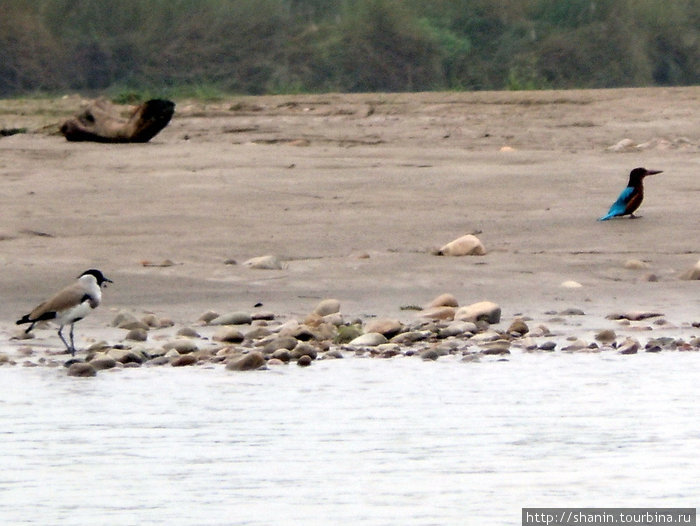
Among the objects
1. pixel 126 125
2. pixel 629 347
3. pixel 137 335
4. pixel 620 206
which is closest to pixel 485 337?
pixel 629 347

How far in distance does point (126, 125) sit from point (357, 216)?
11.8 feet

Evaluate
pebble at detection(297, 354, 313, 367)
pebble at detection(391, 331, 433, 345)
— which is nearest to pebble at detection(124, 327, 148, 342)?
pebble at detection(297, 354, 313, 367)

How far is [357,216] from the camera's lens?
10320mm

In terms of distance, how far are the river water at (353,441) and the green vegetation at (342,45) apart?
1348 cm

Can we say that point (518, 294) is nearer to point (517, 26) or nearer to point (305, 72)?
point (305, 72)

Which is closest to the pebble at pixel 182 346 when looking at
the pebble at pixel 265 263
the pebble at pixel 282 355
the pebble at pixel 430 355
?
the pebble at pixel 282 355

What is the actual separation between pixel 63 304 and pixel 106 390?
833 millimetres

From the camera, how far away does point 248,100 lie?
17.4 meters

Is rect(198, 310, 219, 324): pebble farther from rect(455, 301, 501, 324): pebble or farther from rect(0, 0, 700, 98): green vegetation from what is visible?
rect(0, 0, 700, 98): green vegetation

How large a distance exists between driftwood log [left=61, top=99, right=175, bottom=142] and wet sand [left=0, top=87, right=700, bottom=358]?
7.5 inches

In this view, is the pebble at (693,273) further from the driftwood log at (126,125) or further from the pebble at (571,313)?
the driftwood log at (126,125)

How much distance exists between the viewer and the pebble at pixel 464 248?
9.37 metres

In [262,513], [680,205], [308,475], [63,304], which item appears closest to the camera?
[262,513]

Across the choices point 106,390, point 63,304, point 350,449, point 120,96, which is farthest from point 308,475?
point 120,96
